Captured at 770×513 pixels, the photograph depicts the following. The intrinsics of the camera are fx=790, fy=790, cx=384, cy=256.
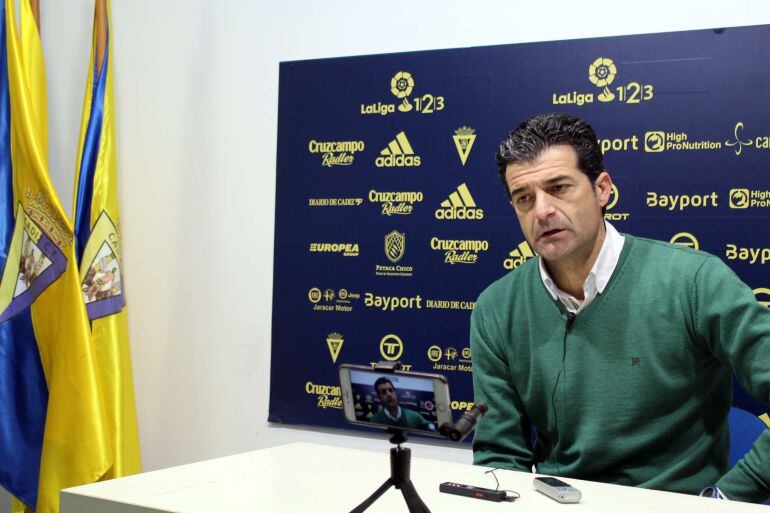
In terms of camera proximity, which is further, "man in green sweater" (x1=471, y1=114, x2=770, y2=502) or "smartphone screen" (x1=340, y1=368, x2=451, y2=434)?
"man in green sweater" (x1=471, y1=114, x2=770, y2=502)

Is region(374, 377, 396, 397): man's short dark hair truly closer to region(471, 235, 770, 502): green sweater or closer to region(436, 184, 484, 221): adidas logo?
region(471, 235, 770, 502): green sweater

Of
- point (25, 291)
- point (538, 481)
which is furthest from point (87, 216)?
point (538, 481)

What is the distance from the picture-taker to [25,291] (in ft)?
10.1

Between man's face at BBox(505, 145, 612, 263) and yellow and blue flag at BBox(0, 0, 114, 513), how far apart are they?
1914 millimetres

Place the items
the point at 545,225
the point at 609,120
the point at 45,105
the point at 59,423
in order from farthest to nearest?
the point at 45,105
the point at 59,423
the point at 609,120
the point at 545,225

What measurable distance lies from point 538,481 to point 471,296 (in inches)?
57.3

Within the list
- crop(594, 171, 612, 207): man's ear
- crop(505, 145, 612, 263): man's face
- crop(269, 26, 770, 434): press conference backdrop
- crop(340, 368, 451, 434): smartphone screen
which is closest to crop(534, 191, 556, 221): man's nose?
crop(505, 145, 612, 263): man's face

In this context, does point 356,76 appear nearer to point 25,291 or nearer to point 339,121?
point 339,121

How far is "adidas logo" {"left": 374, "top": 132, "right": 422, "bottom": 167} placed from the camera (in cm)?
301

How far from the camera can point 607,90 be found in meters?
2.73

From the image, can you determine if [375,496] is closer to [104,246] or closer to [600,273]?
[600,273]

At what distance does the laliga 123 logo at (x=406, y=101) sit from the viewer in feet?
9.80

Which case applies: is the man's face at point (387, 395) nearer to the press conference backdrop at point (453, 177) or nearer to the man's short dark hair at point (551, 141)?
the man's short dark hair at point (551, 141)

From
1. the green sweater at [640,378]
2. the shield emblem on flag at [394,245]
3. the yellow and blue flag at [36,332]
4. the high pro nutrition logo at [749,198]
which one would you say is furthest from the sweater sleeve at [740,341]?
the yellow and blue flag at [36,332]
